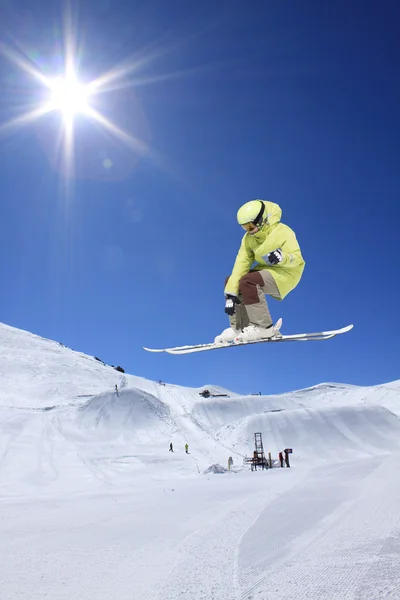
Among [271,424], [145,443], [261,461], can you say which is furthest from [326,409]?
[145,443]

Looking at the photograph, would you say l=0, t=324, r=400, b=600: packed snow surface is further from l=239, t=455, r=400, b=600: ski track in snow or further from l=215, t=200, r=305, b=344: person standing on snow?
l=215, t=200, r=305, b=344: person standing on snow

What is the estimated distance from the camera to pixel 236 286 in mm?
4082

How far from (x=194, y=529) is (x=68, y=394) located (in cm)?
5004

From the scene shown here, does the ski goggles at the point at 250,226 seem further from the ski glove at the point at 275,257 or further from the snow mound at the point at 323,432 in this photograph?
the snow mound at the point at 323,432

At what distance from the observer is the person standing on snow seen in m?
3.70

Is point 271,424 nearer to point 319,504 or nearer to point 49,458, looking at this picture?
point 49,458

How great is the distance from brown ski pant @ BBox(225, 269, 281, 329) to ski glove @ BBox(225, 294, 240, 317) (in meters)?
0.11

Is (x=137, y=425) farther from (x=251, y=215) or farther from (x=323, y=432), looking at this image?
(x=251, y=215)

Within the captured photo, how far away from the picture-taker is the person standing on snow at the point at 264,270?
3.70 meters

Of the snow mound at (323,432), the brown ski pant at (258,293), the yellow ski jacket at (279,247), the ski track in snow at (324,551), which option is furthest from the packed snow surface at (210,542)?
the snow mound at (323,432)

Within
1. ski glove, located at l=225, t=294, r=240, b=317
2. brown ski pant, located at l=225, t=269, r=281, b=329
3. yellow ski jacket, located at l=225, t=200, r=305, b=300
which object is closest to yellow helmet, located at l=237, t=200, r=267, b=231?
yellow ski jacket, located at l=225, t=200, r=305, b=300

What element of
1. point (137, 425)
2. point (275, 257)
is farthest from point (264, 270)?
point (137, 425)

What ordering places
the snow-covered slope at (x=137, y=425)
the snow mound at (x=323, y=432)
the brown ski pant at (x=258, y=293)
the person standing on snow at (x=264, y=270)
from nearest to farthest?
the person standing on snow at (x=264, y=270) < the brown ski pant at (x=258, y=293) < the snow-covered slope at (x=137, y=425) < the snow mound at (x=323, y=432)

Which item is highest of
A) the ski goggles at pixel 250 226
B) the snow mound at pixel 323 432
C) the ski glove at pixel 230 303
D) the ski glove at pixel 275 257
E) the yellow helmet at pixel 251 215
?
the snow mound at pixel 323 432
